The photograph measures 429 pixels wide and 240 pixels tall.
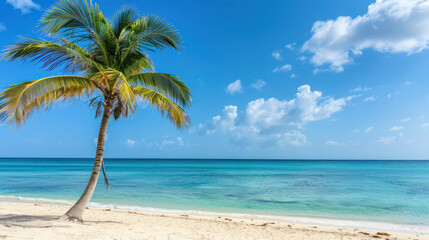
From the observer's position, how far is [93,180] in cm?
658

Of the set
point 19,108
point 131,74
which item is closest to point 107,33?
point 131,74

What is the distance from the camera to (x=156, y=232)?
20.7ft

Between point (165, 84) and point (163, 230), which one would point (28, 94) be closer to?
point (165, 84)

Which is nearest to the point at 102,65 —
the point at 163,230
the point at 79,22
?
the point at 79,22

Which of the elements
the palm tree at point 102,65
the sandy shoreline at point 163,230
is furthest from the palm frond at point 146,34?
the sandy shoreline at point 163,230

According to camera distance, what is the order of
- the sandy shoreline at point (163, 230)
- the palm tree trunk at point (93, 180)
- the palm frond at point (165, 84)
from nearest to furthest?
the sandy shoreline at point (163, 230), the palm tree trunk at point (93, 180), the palm frond at point (165, 84)

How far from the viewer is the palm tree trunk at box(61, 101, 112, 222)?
21.3ft

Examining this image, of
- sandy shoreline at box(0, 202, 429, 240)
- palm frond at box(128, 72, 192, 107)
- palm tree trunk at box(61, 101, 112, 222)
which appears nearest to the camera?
sandy shoreline at box(0, 202, 429, 240)

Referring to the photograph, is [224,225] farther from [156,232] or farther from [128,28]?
[128,28]

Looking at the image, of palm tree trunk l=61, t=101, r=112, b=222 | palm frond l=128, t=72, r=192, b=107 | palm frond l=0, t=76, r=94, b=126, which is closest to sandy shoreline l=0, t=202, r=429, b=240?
palm tree trunk l=61, t=101, r=112, b=222

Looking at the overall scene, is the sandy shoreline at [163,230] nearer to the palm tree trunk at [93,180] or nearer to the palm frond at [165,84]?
the palm tree trunk at [93,180]

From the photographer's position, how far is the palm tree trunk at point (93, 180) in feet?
21.3

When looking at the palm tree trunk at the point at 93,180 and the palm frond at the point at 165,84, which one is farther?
the palm frond at the point at 165,84

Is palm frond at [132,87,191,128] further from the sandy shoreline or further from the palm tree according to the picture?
the sandy shoreline
